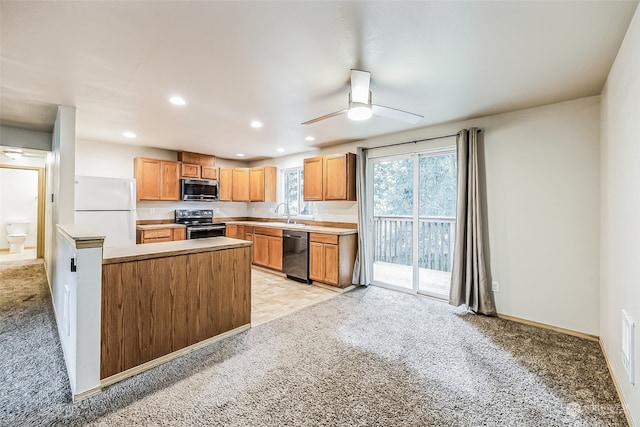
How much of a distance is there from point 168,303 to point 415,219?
3.28 m

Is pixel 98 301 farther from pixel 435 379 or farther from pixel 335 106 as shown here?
pixel 335 106

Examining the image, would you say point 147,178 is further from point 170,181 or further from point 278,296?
point 278,296

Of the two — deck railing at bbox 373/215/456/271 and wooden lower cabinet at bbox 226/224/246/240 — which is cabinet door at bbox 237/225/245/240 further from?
deck railing at bbox 373/215/456/271

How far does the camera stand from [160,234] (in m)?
5.10

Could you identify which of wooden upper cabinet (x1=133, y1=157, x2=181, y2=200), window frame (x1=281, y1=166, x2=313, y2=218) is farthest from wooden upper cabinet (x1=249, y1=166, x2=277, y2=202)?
wooden upper cabinet (x1=133, y1=157, x2=181, y2=200)

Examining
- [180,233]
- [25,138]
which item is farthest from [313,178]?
[25,138]

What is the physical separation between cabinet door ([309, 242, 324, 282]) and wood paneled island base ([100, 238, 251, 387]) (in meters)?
1.70

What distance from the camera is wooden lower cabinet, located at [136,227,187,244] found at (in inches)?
194

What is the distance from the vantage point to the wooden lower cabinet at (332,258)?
424cm

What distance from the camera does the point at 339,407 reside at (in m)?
1.77

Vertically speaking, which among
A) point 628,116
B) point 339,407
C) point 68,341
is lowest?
point 339,407

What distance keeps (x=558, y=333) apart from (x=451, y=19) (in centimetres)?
316

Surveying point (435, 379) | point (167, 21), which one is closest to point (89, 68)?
point (167, 21)

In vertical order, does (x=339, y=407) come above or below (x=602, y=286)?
below
